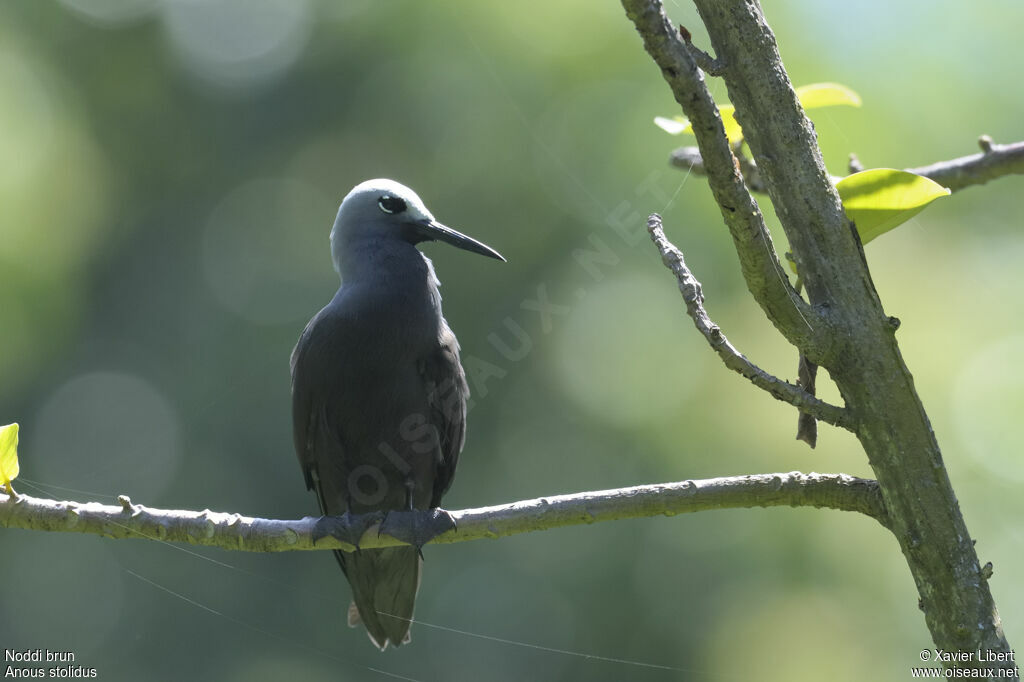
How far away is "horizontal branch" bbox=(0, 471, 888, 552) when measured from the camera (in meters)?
2.23

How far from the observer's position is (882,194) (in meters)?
2.13

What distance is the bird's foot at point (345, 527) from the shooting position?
2797mm

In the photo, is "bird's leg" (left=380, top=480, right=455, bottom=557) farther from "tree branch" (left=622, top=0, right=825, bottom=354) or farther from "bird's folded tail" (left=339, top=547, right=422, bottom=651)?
"tree branch" (left=622, top=0, right=825, bottom=354)

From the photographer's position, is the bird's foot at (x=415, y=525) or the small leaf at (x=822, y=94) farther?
the bird's foot at (x=415, y=525)

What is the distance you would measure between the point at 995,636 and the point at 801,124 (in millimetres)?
1086

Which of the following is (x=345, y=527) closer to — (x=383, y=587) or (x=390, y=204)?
(x=383, y=587)

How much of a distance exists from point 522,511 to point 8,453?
4.10ft

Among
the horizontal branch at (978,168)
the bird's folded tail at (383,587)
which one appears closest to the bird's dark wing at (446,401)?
the bird's folded tail at (383,587)

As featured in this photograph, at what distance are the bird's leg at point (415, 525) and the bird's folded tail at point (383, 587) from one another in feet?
1.81

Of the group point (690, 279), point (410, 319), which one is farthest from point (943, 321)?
point (690, 279)

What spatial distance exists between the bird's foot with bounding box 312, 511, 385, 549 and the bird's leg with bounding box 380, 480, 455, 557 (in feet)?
0.26

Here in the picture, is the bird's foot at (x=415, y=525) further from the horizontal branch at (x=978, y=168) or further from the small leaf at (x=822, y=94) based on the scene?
the small leaf at (x=822, y=94)

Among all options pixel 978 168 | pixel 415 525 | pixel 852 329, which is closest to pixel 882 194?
pixel 852 329

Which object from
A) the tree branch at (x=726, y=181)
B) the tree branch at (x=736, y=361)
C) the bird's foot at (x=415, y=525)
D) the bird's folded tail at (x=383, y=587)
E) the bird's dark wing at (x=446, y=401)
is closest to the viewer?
the tree branch at (x=726, y=181)
